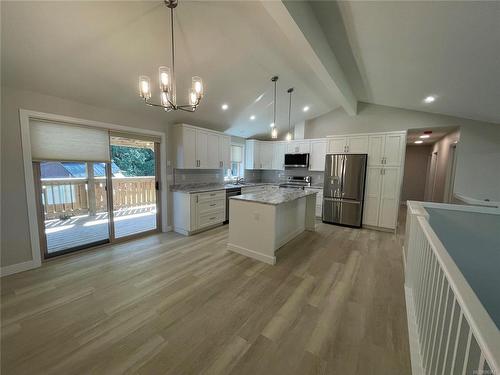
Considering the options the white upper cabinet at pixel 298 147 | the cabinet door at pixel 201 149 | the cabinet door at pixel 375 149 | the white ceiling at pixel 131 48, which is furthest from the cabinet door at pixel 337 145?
the cabinet door at pixel 201 149

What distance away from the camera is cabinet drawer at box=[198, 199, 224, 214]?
170 inches

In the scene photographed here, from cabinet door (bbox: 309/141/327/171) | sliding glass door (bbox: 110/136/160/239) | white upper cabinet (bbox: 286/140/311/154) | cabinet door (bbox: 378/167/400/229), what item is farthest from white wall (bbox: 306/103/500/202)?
sliding glass door (bbox: 110/136/160/239)

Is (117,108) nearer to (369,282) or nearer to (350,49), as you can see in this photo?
(350,49)

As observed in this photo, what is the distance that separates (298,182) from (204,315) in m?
4.71

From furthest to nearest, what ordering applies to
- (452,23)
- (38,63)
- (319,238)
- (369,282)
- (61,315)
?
1. (319,238)
2. (369,282)
3. (38,63)
4. (61,315)
5. (452,23)

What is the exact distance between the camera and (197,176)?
5.04 meters

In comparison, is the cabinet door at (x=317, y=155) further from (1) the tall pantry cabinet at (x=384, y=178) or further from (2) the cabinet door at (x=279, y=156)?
(1) the tall pantry cabinet at (x=384, y=178)

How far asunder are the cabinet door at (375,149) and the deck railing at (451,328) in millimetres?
3233

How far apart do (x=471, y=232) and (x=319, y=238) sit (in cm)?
215

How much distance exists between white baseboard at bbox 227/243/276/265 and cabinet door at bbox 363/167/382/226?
311 cm

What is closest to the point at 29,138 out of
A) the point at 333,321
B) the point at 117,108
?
the point at 117,108

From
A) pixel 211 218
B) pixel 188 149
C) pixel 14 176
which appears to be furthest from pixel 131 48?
pixel 211 218

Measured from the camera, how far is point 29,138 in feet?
8.80

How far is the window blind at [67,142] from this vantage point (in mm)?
2783
